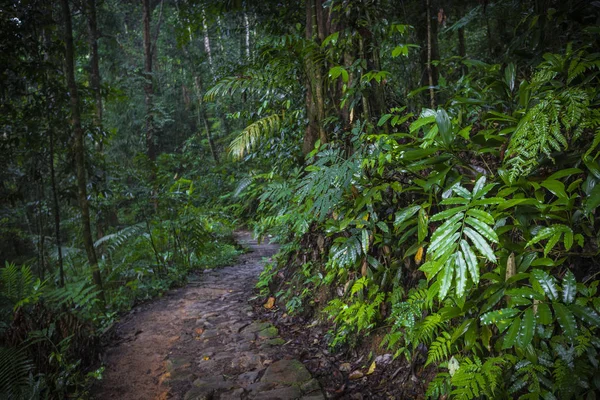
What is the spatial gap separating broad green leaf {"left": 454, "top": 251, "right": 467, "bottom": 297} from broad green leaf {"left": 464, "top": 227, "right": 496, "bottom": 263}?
0.25ft

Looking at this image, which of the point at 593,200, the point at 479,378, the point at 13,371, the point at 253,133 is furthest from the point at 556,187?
the point at 253,133

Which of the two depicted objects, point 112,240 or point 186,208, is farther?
point 186,208

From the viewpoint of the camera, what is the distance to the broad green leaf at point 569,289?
1533 mm

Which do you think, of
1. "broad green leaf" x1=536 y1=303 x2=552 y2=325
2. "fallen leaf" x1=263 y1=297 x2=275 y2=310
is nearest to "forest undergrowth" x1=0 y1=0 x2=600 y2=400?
"broad green leaf" x1=536 y1=303 x2=552 y2=325

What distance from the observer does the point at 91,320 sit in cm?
405

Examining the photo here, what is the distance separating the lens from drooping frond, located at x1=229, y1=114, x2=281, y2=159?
4.91 metres

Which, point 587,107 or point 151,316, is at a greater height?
point 587,107

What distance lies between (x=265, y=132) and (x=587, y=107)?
395 centimetres

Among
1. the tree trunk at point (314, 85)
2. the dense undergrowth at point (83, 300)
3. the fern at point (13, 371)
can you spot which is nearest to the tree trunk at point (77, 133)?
the dense undergrowth at point (83, 300)

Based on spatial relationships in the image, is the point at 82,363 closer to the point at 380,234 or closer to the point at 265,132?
the point at 380,234

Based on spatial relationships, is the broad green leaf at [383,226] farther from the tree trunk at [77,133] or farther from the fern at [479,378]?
the tree trunk at [77,133]

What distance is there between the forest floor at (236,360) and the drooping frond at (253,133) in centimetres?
203

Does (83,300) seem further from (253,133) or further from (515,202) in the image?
(515,202)

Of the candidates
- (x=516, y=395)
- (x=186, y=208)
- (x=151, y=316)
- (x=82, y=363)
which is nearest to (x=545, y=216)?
(x=516, y=395)
